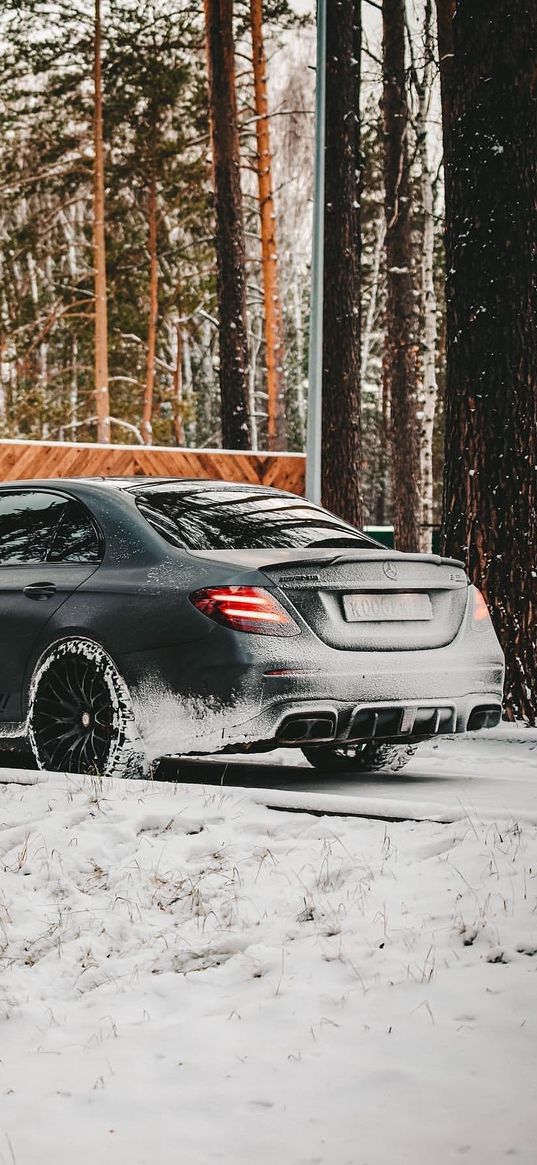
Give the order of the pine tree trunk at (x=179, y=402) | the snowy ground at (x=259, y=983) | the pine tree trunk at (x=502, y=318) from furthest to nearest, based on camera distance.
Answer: the pine tree trunk at (x=179, y=402), the pine tree trunk at (x=502, y=318), the snowy ground at (x=259, y=983)

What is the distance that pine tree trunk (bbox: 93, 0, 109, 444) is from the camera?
3544 cm

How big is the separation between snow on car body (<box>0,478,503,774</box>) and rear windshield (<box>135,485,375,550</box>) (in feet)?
0.03

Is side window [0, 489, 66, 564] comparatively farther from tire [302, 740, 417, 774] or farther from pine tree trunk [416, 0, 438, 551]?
pine tree trunk [416, 0, 438, 551]

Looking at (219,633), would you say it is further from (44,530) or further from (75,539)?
(44,530)

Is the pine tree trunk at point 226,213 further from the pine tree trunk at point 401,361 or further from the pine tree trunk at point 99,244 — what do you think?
the pine tree trunk at point 99,244

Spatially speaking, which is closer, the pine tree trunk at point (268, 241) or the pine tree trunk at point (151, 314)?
the pine tree trunk at point (268, 241)

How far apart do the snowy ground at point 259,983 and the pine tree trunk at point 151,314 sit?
35.0 meters

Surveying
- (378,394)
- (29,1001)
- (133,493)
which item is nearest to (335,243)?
(133,493)

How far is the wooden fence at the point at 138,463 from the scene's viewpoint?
1385 cm

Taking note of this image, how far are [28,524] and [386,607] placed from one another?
200 cm

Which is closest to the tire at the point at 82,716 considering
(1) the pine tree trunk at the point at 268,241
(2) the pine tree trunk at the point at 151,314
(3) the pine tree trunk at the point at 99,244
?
(1) the pine tree trunk at the point at 268,241

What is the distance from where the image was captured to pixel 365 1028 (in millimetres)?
3820

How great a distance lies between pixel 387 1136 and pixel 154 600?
12.2 feet

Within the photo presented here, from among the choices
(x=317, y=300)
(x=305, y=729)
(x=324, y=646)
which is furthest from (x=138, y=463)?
(x=305, y=729)
